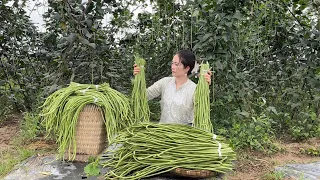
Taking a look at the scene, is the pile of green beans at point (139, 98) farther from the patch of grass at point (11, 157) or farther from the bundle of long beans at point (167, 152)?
the patch of grass at point (11, 157)

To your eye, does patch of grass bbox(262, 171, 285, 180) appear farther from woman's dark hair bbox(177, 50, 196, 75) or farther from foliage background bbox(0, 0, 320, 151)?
woman's dark hair bbox(177, 50, 196, 75)

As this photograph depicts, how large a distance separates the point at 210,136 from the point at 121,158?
0.66m

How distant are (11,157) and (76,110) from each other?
0.91 m

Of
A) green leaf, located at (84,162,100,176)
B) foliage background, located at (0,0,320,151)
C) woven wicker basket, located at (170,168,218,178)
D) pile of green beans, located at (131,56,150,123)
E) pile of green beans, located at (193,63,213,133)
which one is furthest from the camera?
foliage background, located at (0,0,320,151)

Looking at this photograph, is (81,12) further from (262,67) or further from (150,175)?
(262,67)

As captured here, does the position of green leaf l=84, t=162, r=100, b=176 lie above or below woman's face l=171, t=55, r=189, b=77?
below

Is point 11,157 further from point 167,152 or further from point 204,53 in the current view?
point 204,53

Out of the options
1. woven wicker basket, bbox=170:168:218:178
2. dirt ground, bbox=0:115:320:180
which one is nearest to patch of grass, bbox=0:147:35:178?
dirt ground, bbox=0:115:320:180

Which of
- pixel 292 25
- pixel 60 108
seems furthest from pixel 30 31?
pixel 292 25

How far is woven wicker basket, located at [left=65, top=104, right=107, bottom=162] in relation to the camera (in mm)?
3473

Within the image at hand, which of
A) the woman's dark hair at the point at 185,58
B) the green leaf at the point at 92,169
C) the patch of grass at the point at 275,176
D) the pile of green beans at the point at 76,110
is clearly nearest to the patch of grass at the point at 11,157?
→ the pile of green beans at the point at 76,110

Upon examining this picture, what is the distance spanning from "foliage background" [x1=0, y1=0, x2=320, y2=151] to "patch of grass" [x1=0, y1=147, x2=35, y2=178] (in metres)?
0.54

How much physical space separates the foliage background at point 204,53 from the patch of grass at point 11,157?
0.54 meters

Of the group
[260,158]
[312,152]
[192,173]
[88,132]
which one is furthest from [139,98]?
[312,152]
